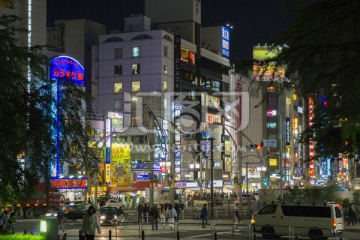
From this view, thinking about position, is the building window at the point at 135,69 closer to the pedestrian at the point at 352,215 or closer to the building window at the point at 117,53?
the building window at the point at 117,53

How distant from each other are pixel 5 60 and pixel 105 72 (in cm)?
11265

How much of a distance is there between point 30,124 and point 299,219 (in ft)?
70.7

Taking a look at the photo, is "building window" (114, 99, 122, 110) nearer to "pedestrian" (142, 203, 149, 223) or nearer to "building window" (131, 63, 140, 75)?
"building window" (131, 63, 140, 75)

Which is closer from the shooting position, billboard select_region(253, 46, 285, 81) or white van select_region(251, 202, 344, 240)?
billboard select_region(253, 46, 285, 81)

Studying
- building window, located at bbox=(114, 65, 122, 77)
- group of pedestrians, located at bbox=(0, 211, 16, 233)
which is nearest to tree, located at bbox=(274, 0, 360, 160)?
group of pedestrians, located at bbox=(0, 211, 16, 233)

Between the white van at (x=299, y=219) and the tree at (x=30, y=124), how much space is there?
59.8 ft

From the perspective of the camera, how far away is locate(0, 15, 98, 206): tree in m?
15.7

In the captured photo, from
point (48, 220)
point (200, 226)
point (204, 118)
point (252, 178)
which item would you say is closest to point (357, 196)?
point (200, 226)

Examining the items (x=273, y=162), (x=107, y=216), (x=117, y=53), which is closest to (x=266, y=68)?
A: (x=107, y=216)

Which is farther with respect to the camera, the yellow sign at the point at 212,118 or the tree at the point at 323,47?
the yellow sign at the point at 212,118

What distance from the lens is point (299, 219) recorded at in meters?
34.8

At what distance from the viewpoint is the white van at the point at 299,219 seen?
3350cm

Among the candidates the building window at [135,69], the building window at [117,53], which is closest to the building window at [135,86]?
the building window at [135,69]

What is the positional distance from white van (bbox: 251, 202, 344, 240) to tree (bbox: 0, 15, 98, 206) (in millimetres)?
18218
